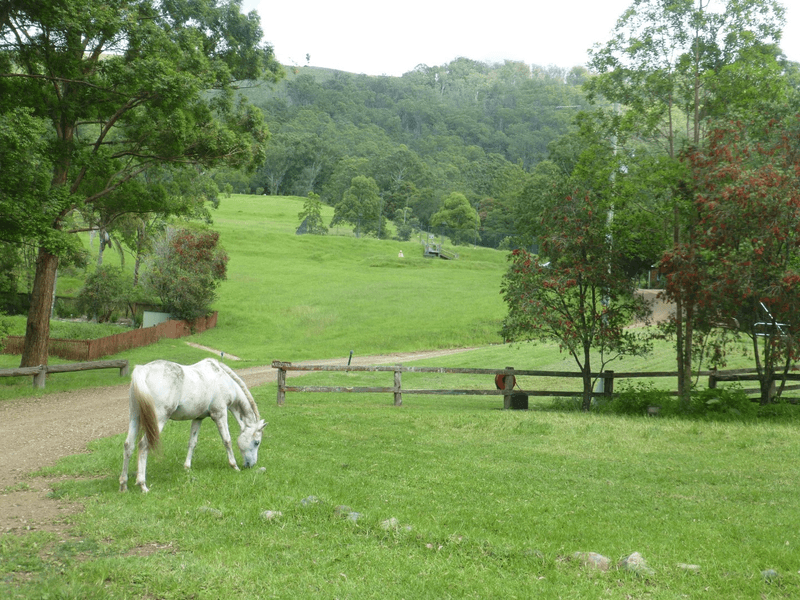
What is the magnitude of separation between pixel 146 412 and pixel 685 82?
657 inches

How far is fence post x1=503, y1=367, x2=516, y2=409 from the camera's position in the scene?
18.4m

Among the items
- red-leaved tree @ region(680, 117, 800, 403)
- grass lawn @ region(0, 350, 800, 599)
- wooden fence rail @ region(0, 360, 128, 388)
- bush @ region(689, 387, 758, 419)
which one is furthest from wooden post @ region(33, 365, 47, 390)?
bush @ region(689, 387, 758, 419)

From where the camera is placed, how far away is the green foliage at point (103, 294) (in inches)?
1629

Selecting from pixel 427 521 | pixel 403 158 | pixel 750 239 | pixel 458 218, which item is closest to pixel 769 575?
pixel 427 521

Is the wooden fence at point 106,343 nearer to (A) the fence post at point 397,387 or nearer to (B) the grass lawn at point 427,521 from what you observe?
(A) the fence post at point 397,387

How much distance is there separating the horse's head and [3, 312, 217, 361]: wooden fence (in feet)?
73.3

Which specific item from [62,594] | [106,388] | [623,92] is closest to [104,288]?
[106,388]

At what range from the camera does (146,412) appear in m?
8.40

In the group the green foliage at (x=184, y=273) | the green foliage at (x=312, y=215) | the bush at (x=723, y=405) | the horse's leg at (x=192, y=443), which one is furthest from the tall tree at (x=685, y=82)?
the green foliage at (x=312, y=215)

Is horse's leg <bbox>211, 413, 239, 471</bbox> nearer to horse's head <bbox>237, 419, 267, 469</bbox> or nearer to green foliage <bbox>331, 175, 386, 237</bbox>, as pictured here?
horse's head <bbox>237, 419, 267, 469</bbox>

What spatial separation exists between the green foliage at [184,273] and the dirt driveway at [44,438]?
18.2 meters

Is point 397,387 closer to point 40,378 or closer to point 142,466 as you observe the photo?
point 142,466

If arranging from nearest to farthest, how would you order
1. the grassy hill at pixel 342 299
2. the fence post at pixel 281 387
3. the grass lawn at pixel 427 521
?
the grass lawn at pixel 427 521 < the fence post at pixel 281 387 < the grassy hill at pixel 342 299

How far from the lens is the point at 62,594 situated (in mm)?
5016
